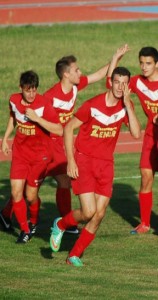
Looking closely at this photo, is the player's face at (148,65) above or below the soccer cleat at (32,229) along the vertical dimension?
above

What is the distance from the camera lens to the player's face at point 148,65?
14016mm

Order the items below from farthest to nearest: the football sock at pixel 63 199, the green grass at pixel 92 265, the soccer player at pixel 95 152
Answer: the football sock at pixel 63 199, the soccer player at pixel 95 152, the green grass at pixel 92 265

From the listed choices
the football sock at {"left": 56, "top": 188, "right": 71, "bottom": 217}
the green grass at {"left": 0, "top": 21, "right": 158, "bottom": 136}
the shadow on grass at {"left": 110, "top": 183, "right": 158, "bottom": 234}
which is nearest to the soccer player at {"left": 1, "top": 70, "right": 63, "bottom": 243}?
the football sock at {"left": 56, "top": 188, "right": 71, "bottom": 217}

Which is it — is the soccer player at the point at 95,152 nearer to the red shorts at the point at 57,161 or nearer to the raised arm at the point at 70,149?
the raised arm at the point at 70,149

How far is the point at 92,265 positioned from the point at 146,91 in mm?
2902

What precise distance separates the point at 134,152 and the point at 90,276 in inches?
456

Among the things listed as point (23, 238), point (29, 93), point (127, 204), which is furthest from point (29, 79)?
point (127, 204)

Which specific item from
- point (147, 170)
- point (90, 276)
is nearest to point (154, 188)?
point (147, 170)

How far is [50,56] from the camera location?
1339 inches

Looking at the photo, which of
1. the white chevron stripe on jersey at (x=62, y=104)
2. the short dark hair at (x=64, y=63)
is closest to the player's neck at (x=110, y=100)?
the short dark hair at (x=64, y=63)

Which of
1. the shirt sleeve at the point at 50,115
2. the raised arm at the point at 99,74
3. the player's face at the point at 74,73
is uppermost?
the player's face at the point at 74,73

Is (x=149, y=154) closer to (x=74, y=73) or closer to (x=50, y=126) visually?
(x=74, y=73)

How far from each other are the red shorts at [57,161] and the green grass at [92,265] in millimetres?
804

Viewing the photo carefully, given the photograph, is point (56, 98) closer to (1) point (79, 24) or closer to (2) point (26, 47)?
(2) point (26, 47)
